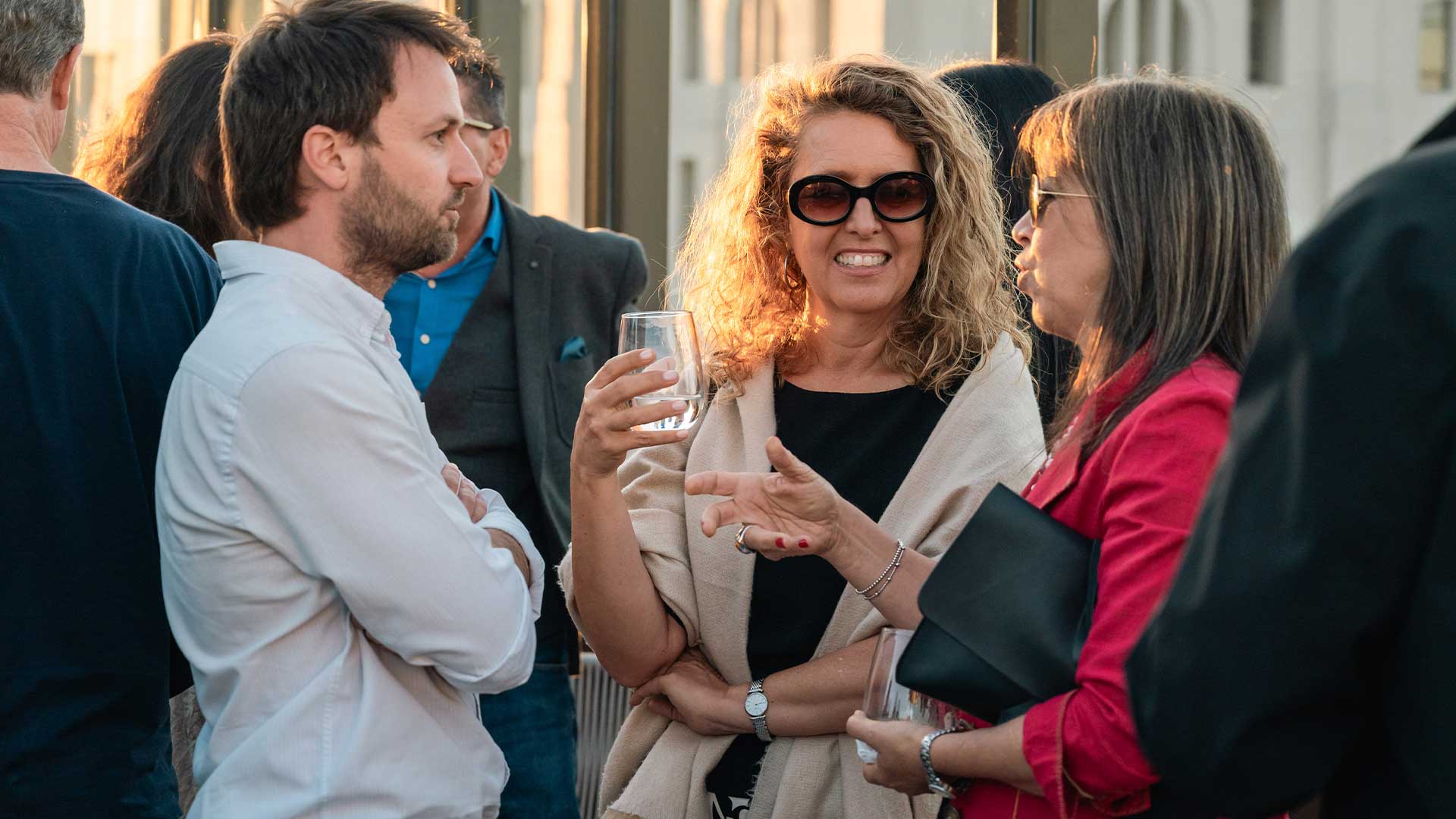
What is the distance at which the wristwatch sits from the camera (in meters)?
2.13

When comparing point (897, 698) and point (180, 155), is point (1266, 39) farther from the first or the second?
point (897, 698)

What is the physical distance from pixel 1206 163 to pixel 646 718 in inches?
47.4

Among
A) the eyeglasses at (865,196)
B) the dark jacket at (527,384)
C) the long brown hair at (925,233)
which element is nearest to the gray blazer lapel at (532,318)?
the dark jacket at (527,384)

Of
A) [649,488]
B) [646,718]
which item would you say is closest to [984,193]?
[649,488]

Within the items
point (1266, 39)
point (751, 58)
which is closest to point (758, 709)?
point (751, 58)

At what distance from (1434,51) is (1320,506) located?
5.44m

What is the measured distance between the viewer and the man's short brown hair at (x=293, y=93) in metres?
2.01

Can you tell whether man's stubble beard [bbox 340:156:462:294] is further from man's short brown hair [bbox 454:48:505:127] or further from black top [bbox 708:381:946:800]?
man's short brown hair [bbox 454:48:505:127]

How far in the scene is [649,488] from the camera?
7.73 feet

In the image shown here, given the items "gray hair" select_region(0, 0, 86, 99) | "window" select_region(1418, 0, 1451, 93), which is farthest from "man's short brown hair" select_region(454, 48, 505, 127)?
"window" select_region(1418, 0, 1451, 93)

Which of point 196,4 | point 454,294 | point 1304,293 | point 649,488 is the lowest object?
point 649,488

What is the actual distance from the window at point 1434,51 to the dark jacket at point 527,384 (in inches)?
153

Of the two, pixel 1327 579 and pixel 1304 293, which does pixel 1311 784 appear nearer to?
pixel 1327 579

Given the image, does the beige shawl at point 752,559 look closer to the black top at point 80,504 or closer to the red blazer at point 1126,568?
the red blazer at point 1126,568
